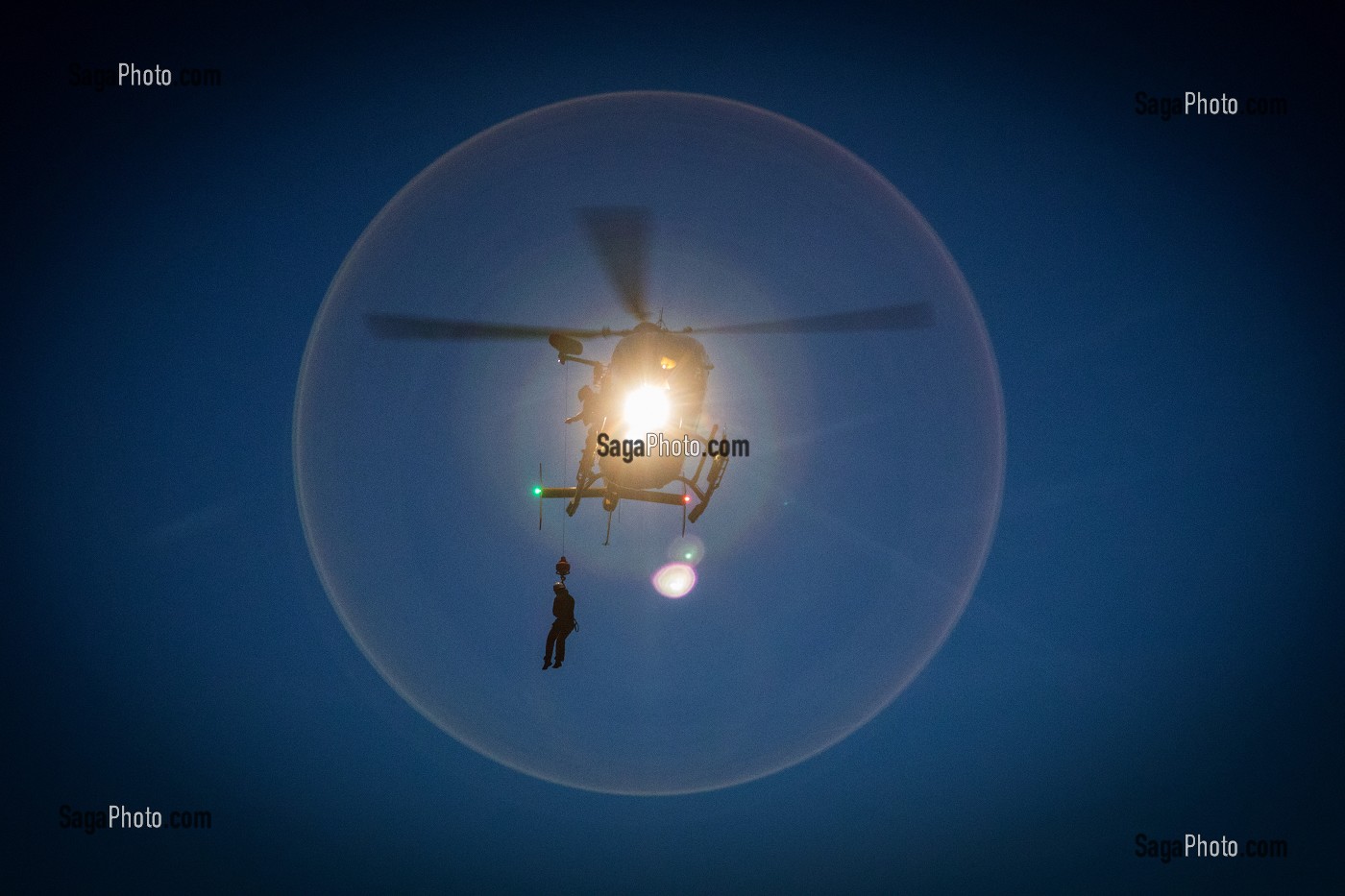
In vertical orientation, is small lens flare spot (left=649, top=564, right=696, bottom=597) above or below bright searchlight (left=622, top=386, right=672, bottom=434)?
below

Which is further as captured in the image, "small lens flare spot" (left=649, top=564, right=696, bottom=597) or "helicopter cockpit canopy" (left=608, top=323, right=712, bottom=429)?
"small lens flare spot" (left=649, top=564, right=696, bottom=597)

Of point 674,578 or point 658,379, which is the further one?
point 674,578

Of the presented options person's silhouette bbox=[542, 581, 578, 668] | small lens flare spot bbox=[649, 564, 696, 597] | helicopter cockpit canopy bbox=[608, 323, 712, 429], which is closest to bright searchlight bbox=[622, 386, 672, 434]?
helicopter cockpit canopy bbox=[608, 323, 712, 429]

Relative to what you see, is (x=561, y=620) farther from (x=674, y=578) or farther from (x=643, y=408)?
(x=643, y=408)

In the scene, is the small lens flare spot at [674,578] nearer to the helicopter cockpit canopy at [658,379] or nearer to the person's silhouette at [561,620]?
the person's silhouette at [561,620]

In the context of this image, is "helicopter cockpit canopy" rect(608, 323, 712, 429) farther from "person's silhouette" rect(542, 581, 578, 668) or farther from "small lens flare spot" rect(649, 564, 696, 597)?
"small lens flare spot" rect(649, 564, 696, 597)

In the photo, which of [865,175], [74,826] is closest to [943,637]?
[865,175]

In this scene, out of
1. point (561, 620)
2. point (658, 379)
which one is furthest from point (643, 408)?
point (561, 620)
